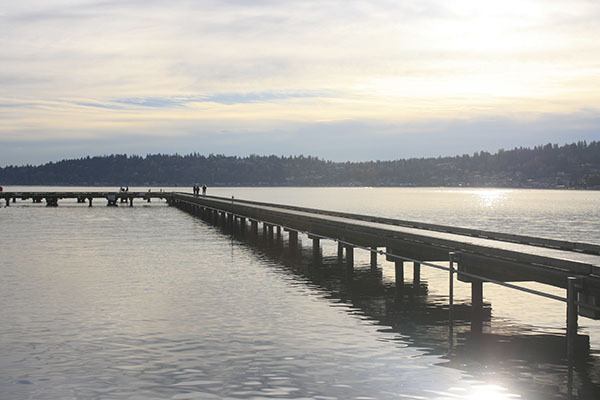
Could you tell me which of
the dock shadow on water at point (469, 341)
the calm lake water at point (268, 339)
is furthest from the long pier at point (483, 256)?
the calm lake water at point (268, 339)

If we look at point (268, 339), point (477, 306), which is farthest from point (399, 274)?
point (268, 339)

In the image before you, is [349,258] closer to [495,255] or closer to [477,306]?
[477,306]

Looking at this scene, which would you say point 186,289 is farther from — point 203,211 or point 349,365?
point 203,211

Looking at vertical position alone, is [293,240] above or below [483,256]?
below

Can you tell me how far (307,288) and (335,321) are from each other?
25.9 ft

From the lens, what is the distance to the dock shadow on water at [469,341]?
14.8 metres

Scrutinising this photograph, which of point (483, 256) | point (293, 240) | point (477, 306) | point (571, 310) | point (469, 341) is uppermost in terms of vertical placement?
point (483, 256)

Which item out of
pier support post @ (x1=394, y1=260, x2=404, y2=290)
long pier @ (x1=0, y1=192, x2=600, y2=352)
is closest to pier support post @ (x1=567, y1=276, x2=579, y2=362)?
long pier @ (x1=0, y1=192, x2=600, y2=352)

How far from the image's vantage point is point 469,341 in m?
19.2

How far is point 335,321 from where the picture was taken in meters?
21.8

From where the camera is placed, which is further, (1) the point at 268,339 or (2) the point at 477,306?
(2) the point at 477,306

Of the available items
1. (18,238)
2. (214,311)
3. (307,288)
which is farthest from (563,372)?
(18,238)

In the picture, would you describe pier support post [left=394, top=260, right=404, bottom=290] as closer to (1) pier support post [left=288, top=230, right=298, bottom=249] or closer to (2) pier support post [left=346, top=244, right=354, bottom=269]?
(2) pier support post [left=346, top=244, right=354, bottom=269]

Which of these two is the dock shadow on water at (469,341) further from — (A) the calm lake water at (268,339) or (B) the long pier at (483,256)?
(B) the long pier at (483,256)
